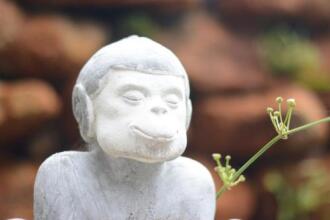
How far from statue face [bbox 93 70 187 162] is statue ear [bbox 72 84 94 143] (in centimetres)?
1

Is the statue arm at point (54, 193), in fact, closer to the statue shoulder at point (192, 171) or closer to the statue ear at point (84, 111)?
the statue ear at point (84, 111)

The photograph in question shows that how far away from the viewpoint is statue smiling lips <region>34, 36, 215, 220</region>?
1.17m

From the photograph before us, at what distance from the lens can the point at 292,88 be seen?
14.1 feet

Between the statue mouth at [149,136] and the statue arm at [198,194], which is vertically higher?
the statue mouth at [149,136]

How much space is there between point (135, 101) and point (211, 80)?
3.06 meters

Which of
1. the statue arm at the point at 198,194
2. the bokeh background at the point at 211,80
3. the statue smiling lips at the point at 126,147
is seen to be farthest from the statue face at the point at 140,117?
the bokeh background at the point at 211,80

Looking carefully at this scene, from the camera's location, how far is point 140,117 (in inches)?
46.1

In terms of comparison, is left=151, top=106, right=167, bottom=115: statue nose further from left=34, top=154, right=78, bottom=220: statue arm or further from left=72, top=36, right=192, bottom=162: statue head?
left=34, top=154, right=78, bottom=220: statue arm

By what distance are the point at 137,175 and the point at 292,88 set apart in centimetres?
319

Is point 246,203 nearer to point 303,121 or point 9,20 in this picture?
point 303,121

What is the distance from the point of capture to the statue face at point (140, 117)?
3.82 feet

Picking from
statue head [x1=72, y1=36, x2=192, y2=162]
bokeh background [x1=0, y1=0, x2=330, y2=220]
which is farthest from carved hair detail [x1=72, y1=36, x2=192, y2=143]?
bokeh background [x1=0, y1=0, x2=330, y2=220]

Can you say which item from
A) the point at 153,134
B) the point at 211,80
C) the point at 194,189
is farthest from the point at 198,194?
the point at 211,80

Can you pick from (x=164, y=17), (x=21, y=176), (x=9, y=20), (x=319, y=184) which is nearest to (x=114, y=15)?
(x=164, y=17)
